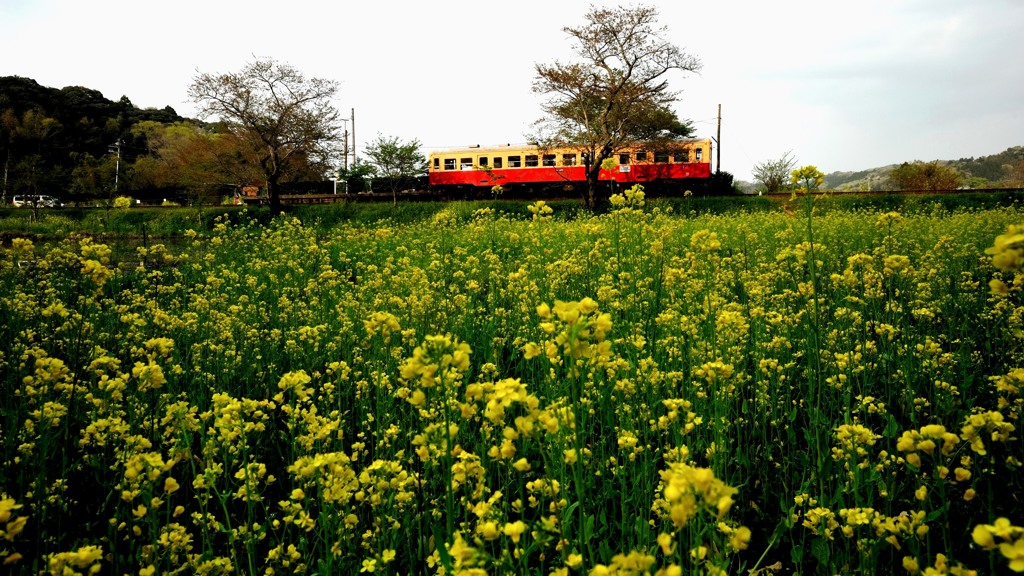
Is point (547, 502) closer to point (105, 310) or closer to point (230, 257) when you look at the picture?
point (105, 310)

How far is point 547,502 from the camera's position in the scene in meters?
1.99

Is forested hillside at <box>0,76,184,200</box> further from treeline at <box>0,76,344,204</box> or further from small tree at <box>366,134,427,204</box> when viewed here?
small tree at <box>366,134,427,204</box>

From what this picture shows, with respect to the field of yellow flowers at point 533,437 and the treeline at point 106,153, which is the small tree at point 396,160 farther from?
the field of yellow flowers at point 533,437

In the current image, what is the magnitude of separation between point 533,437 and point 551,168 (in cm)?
2392

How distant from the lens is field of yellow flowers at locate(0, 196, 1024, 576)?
1304mm

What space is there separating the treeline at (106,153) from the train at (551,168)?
6174mm

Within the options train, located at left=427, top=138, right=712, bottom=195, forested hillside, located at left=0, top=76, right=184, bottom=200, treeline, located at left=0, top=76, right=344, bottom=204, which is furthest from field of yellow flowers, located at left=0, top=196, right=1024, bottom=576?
forested hillside, located at left=0, top=76, right=184, bottom=200

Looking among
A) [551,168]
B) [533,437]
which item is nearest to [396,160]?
[551,168]

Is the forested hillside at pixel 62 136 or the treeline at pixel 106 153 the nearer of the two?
the treeline at pixel 106 153

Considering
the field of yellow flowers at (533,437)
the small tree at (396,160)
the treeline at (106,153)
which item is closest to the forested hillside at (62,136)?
the treeline at (106,153)

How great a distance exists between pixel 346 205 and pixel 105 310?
19400 mm

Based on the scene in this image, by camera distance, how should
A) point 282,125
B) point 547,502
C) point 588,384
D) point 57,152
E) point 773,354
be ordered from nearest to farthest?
point 547,502 → point 588,384 → point 773,354 → point 282,125 → point 57,152

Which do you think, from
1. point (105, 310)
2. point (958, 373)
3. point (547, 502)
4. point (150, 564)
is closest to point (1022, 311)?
point (958, 373)

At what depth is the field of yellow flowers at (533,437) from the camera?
1304 mm
